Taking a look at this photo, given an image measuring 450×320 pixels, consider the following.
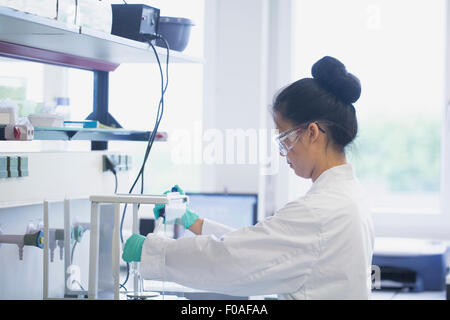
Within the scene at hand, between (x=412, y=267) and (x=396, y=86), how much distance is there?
0.97 metres

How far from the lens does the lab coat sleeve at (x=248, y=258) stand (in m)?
1.35

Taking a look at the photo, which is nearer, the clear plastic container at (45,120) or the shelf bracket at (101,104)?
the clear plastic container at (45,120)

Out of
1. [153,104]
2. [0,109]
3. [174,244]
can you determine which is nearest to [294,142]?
[174,244]

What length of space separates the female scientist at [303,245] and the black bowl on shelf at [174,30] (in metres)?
0.58

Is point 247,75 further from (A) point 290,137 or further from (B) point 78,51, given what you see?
(A) point 290,137

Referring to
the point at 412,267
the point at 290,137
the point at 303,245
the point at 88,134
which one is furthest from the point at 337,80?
the point at 412,267

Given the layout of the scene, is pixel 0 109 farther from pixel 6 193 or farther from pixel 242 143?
pixel 242 143

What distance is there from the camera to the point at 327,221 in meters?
1.35

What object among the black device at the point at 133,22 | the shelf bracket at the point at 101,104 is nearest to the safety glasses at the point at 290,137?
the black device at the point at 133,22

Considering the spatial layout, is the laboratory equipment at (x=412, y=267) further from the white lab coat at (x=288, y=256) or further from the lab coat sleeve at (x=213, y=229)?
the white lab coat at (x=288, y=256)

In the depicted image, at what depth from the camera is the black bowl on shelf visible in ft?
6.27

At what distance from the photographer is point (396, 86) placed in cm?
310

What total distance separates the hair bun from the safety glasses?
97mm

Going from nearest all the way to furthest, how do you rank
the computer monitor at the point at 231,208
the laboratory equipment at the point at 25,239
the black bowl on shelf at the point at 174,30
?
the laboratory equipment at the point at 25,239 < the black bowl on shelf at the point at 174,30 < the computer monitor at the point at 231,208
